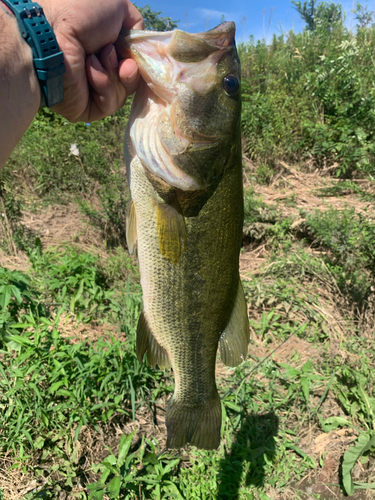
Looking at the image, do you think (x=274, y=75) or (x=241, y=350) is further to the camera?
(x=274, y=75)

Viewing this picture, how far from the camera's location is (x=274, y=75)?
7.12 m

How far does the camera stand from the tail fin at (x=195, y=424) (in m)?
1.84

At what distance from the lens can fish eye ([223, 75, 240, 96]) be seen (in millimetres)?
1520

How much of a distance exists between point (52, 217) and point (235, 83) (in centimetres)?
446

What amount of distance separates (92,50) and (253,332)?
3.26m

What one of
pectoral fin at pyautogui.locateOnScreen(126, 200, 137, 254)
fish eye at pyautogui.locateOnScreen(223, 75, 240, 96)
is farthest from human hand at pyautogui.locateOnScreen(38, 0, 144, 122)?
pectoral fin at pyautogui.locateOnScreen(126, 200, 137, 254)

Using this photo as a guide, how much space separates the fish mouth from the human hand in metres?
0.06

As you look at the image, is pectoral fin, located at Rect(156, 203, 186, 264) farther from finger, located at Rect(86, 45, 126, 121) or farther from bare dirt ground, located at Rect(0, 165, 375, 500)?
bare dirt ground, located at Rect(0, 165, 375, 500)

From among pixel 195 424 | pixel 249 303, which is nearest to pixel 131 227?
pixel 195 424

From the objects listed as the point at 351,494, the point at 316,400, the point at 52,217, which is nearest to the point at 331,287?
the point at 316,400

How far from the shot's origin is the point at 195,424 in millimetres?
1858

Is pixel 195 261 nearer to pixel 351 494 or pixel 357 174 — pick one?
pixel 351 494

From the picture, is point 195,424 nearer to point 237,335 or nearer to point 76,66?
point 237,335

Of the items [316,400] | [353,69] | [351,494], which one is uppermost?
[353,69]
